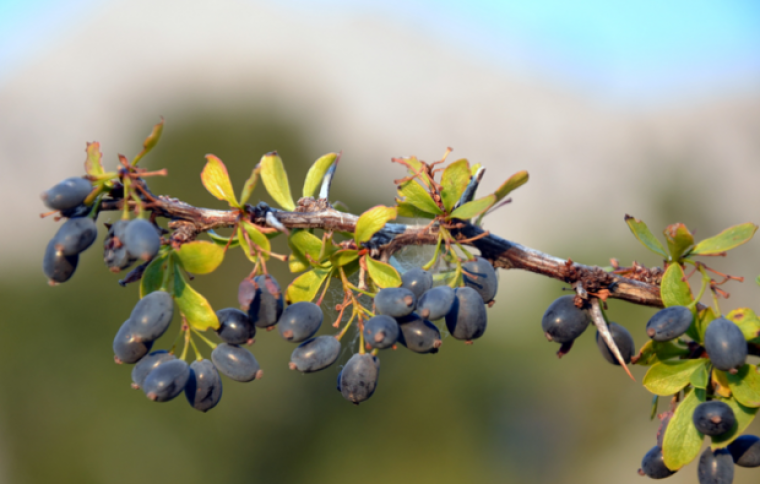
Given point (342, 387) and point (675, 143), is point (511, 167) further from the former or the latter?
point (342, 387)

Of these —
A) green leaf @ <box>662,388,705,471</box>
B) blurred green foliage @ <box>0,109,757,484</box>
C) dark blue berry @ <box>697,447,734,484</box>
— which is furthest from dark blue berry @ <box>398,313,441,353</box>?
blurred green foliage @ <box>0,109,757,484</box>

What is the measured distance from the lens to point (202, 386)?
33.1 inches

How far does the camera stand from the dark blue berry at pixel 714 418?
2.72 feet

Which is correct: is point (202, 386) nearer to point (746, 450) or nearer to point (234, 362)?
point (234, 362)

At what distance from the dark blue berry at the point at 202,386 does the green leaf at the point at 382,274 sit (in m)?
0.33

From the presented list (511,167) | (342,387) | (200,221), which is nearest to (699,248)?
(342,387)

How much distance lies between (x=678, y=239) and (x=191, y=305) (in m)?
0.84

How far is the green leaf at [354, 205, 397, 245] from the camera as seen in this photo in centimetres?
83

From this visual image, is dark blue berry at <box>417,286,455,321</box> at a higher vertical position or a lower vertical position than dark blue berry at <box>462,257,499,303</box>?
lower

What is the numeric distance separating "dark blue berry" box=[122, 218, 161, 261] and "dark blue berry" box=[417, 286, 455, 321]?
0.42 meters

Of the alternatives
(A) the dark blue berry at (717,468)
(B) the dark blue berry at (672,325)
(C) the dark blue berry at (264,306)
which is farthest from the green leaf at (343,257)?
(A) the dark blue berry at (717,468)

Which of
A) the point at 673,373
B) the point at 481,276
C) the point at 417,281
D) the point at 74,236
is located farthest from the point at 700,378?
the point at 74,236

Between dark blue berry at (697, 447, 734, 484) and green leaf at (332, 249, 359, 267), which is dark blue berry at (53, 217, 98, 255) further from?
dark blue berry at (697, 447, 734, 484)

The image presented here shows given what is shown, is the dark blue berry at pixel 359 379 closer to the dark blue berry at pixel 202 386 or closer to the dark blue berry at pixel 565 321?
the dark blue berry at pixel 202 386
